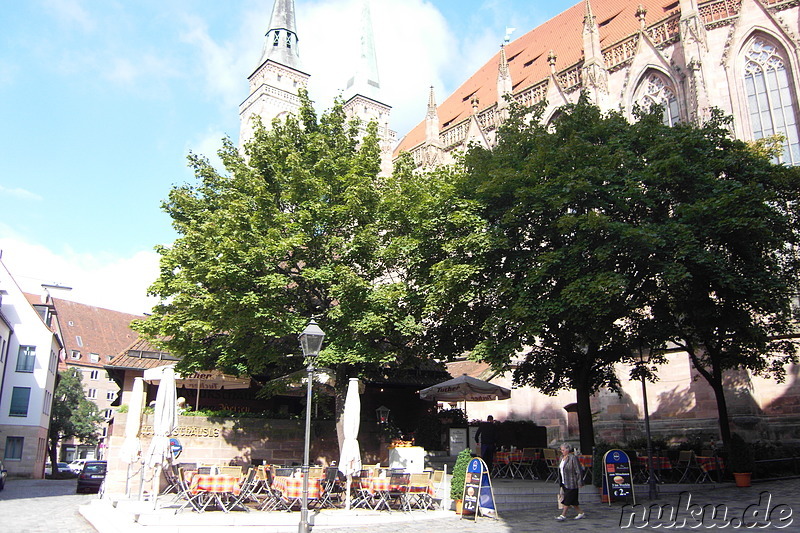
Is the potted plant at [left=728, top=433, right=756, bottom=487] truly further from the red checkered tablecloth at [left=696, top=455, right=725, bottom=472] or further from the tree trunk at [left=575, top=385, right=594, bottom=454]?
the tree trunk at [left=575, top=385, right=594, bottom=454]

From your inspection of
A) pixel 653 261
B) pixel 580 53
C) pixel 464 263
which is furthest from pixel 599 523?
pixel 580 53

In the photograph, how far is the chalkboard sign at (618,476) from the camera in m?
13.6

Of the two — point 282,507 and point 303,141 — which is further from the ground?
point 303,141

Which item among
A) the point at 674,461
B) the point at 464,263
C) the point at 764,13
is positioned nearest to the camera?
the point at 464,263

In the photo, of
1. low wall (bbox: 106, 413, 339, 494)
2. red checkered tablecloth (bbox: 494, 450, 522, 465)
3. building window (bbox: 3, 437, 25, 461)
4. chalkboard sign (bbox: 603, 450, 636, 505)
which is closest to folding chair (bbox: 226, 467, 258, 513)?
low wall (bbox: 106, 413, 339, 494)

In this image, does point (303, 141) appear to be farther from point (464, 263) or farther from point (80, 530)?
point (80, 530)

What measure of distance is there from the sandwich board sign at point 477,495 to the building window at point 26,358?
38259mm

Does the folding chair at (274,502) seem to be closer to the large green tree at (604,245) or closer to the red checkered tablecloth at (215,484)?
the red checkered tablecloth at (215,484)

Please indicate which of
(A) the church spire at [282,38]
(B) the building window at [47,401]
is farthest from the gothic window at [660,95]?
(B) the building window at [47,401]

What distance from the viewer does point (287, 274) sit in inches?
672

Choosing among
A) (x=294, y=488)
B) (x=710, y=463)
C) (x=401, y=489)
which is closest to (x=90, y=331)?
(x=294, y=488)

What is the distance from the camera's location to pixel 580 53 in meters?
39.0

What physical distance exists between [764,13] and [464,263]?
898 inches

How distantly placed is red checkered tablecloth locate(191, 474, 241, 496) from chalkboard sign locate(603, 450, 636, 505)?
795cm
